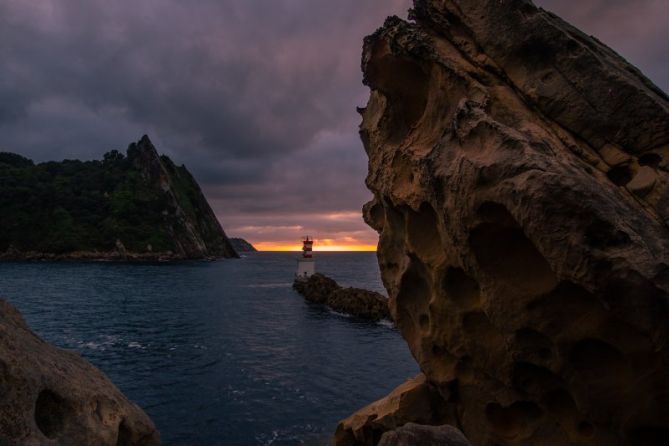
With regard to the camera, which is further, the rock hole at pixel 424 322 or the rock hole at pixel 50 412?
the rock hole at pixel 424 322

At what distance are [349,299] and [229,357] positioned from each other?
981 inches

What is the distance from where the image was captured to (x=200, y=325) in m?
44.3

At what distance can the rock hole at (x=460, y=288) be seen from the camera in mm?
9633

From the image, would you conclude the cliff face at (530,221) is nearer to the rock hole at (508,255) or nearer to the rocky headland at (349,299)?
the rock hole at (508,255)

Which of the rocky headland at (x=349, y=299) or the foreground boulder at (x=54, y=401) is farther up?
the foreground boulder at (x=54, y=401)

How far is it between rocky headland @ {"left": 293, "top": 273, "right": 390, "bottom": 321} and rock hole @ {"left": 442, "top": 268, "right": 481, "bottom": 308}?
3923 centimetres

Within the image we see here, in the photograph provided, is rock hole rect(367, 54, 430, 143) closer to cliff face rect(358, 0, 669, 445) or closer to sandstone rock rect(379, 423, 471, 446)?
cliff face rect(358, 0, 669, 445)

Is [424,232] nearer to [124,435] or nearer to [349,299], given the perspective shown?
[124,435]

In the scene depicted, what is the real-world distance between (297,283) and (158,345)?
47.9 m

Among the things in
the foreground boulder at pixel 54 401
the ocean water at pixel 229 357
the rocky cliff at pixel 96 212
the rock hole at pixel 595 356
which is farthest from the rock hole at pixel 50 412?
the rocky cliff at pixel 96 212

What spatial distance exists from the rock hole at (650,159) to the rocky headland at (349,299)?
41.6 m

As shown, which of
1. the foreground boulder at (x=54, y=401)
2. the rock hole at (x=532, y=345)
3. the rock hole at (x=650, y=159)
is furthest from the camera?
the rock hole at (x=650, y=159)

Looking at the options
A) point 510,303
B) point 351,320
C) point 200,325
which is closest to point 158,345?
point 200,325

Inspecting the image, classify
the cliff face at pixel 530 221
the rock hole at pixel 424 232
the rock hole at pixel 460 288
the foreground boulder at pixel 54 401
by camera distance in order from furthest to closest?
the rock hole at pixel 424 232
the rock hole at pixel 460 288
the cliff face at pixel 530 221
the foreground boulder at pixel 54 401
